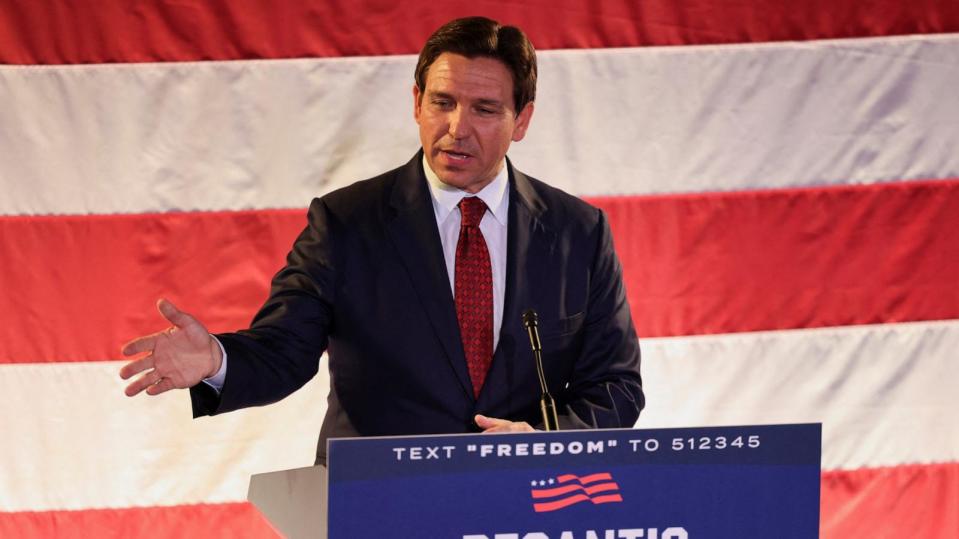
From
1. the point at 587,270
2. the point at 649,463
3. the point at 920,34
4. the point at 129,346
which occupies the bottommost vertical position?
the point at 649,463

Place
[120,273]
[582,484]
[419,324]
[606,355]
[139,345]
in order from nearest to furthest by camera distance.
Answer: [582,484], [139,345], [419,324], [606,355], [120,273]

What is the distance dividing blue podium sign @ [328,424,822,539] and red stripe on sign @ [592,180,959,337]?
4.61ft

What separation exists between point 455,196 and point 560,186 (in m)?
0.72

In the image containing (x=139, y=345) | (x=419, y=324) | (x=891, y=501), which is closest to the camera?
(x=139, y=345)

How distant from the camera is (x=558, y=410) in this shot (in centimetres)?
179

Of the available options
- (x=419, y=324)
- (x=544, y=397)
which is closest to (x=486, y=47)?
(x=419, y=324)

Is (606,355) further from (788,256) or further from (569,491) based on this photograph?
(788,256)

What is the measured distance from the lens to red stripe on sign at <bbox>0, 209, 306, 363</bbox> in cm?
244

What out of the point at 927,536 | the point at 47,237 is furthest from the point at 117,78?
the point at 927,536

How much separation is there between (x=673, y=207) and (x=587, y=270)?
0.74m

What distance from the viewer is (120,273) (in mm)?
2459

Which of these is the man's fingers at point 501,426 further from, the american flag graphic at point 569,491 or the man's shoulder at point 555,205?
the man's shoulder at point 555,205

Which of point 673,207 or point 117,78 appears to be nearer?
point 117,78

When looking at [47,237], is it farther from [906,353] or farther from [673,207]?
[906,353]
